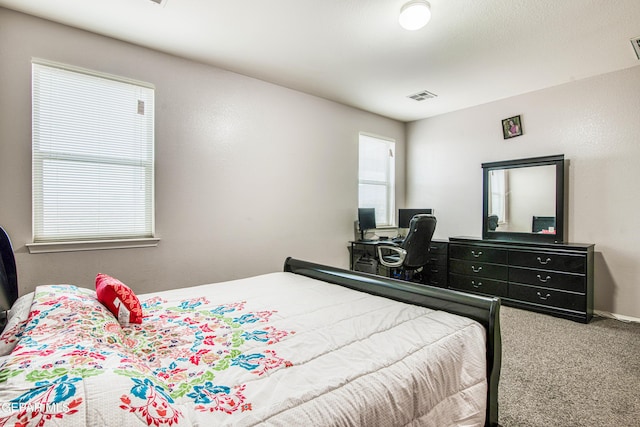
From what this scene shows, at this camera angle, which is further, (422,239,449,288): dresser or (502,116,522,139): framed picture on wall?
(422,239,449,288): dresser

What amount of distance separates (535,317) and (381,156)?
118 inches

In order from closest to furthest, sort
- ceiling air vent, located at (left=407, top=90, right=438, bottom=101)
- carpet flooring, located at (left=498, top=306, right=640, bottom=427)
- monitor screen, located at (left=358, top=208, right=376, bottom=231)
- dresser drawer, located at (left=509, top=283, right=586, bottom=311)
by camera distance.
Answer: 1. carpet flooring, located at (left=498, top=306, right=640, bottom=427)
2. dresser drawer, located at (left=509, top=283, right=586, bottom=311)
3. ceiling air vent, located at (left=407, top=90, right=438, bottom=101)
4. monitor screen, located at (left=358, top=208, right=376, bottom=231)

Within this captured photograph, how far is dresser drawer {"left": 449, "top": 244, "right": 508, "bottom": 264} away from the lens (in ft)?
12.6

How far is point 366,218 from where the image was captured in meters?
4.58

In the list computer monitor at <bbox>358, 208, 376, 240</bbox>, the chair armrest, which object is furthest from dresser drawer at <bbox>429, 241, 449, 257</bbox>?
computer monitor at <bbox>358, 208, 376, 240</bbox>

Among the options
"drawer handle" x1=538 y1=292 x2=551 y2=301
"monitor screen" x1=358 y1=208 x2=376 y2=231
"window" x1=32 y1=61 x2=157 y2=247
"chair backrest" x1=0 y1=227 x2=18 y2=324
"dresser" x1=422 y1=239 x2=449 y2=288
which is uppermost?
"window" x1=32 y1=61 x2=157 y2=247

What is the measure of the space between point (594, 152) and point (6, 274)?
5.11 metres

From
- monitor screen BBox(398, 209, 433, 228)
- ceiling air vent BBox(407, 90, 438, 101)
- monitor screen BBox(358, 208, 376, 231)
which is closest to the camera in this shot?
ceiling air vent BBox(407, 90, 438, 101)

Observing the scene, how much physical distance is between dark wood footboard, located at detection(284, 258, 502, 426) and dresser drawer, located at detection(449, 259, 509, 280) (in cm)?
252

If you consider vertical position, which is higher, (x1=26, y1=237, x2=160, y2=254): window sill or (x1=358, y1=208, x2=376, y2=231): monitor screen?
(x1=358, y1=208, x2=376, y2=231): monitor screen

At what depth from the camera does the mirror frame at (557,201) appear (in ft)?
12.1

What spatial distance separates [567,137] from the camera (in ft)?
12.3

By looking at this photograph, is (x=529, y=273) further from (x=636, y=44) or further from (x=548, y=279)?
(x=636, y=44)

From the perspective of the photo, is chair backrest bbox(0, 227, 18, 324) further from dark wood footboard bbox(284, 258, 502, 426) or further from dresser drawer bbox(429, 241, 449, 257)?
dresser drawer bbox(429, 241, 449, 257)
